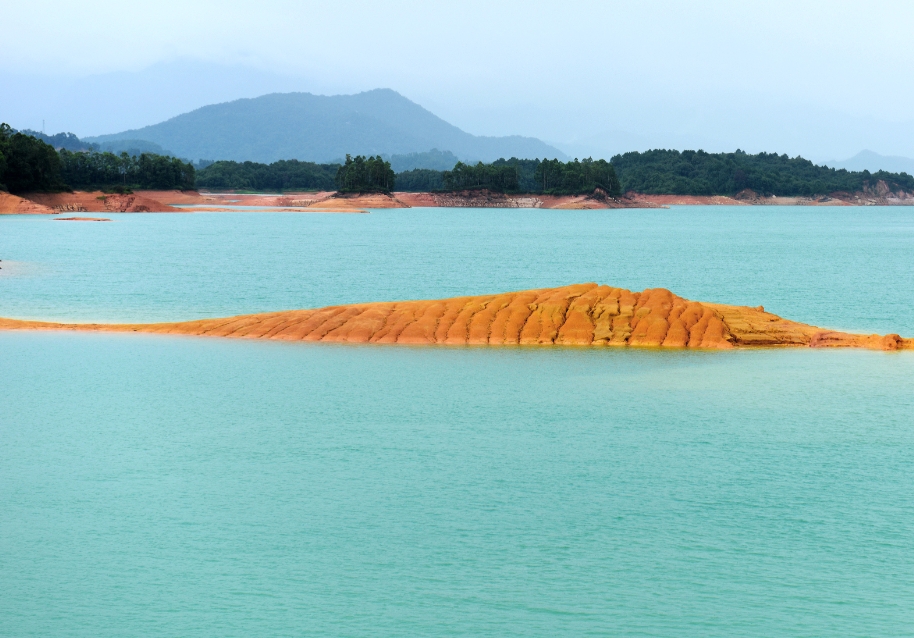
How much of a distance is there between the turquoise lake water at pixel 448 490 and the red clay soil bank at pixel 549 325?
1081 millimetres

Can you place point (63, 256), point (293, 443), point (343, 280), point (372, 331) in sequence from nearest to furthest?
point (293, 443)
point (372, 331)
point (343, 280)
point (63, 256)

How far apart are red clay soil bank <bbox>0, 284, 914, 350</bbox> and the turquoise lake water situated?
3.55ft

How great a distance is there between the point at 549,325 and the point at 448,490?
13.6 metres

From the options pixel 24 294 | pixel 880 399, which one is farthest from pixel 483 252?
pixel 880 399

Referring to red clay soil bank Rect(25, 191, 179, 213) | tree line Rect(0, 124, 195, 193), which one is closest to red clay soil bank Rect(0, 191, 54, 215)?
tree line Rect(0, 124, 195, 193)

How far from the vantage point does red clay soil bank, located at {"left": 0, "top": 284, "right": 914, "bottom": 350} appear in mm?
25562

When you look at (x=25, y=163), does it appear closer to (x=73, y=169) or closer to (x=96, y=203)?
(x=96, y=203)

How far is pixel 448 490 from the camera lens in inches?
504

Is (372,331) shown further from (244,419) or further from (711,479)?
(711,479)

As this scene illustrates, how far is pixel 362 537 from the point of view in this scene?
11.1 metres

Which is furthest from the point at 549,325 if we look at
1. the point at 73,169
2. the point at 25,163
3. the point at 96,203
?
the point at 73,169

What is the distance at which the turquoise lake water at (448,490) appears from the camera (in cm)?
943

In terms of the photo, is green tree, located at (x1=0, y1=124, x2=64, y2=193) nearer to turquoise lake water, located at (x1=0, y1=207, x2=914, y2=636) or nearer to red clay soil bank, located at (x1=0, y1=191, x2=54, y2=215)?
red clay soil bank, located at (x1=0, y1=191, x2=54, y2=215)

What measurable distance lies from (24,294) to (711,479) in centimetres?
3296
